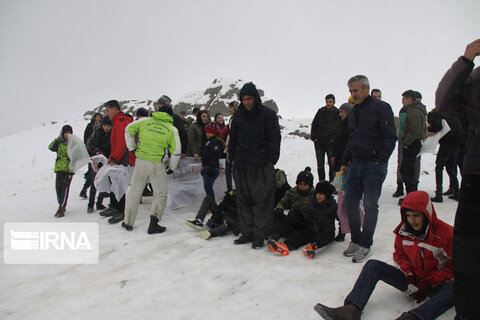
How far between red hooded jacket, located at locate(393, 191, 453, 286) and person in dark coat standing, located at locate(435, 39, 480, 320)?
64cm

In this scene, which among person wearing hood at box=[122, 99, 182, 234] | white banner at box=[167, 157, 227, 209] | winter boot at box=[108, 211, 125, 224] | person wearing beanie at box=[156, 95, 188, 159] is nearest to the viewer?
person wearing hood at box=[122, 99, 182, 234]

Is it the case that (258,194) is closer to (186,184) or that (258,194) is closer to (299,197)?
(299,197)

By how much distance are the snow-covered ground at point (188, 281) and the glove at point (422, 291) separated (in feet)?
0.50

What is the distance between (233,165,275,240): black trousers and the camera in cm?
454

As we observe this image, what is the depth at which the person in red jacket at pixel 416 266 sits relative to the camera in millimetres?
2510

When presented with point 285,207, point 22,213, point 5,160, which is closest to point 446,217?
point 285,207

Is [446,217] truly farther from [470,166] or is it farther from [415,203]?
[470,166]

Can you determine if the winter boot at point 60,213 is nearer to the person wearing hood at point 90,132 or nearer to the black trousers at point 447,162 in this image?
the person wearing hood at point 90,132

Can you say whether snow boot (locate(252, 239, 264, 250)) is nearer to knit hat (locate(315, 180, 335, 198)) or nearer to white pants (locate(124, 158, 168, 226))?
knit hat (locate(315, 180, 335, 198))

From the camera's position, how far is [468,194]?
1919mm

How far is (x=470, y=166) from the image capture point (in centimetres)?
192

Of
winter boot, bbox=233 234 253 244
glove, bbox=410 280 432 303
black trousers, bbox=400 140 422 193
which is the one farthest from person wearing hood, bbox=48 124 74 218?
black trousers, bbox=400 140 422 193

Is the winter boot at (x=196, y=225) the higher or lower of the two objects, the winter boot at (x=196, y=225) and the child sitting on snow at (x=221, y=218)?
the lower

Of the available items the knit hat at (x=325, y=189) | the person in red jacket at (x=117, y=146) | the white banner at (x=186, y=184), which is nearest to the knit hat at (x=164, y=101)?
the person in red jacket at (x=117, y=146)
